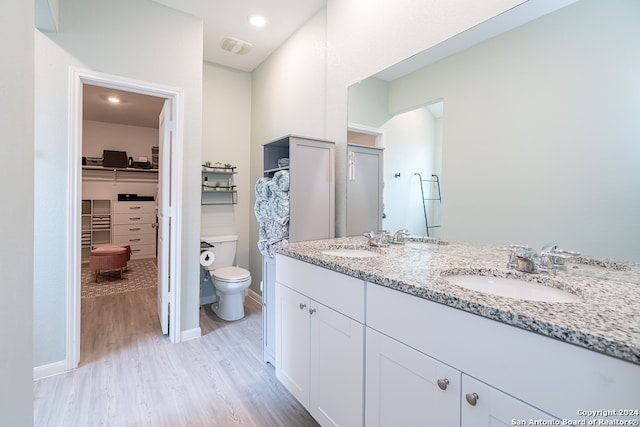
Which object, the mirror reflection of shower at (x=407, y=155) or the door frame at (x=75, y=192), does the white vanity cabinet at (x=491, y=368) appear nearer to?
the mirror reflection of shower at (x=407, y=155)

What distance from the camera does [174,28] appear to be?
93.1 inches

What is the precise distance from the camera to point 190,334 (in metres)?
2.46

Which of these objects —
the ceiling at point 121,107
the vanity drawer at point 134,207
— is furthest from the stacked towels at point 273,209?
the vanity drawer at point 134,207

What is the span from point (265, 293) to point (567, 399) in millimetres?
1787

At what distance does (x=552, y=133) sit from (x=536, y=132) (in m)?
0.05

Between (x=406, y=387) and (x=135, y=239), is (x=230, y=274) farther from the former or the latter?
(x=135, y=239)

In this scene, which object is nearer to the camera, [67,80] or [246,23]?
[67,80]

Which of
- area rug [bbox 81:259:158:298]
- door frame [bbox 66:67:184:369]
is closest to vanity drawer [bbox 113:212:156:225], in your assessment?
area rug [bbox 81:259:158:298]

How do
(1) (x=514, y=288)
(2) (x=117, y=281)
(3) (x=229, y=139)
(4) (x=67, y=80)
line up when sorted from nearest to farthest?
(1) (x=514, y=288) < (4) (x=67, y=80) < (3) (x=229, y=139) < (2) (x=117, y=281)

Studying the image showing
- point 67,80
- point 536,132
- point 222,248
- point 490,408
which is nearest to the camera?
point 490,408

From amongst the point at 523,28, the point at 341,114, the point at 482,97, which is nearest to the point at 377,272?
the point at 482,97

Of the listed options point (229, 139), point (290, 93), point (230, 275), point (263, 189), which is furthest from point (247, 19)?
point (230, 275)

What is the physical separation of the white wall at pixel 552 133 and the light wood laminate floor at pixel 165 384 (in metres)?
1.47

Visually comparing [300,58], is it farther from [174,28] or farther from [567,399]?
[567,399]
